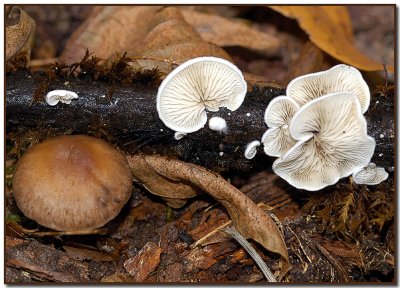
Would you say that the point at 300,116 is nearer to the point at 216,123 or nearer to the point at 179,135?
the point at 216,123

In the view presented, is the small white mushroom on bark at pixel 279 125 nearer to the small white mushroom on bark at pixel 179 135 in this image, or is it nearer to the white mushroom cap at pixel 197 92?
the white mushroom cap at pixel 197 92

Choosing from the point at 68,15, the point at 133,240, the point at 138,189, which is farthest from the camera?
the point at 68,15

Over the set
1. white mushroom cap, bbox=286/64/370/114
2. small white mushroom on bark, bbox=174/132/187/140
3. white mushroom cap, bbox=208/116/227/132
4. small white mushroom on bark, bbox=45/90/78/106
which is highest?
white mushroom cap, bbox=286/64/370/114

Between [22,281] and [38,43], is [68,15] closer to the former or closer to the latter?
[38,43]

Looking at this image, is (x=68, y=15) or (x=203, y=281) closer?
(x=203, y=281)

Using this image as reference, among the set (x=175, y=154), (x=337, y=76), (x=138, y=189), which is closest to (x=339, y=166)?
(x=337, y=76)

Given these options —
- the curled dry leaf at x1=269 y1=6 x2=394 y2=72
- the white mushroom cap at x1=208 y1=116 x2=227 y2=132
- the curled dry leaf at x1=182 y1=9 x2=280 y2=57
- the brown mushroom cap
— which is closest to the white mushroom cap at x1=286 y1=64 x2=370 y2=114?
the white mushroom cap at x1=208 y1=116 x2=227 y2=132

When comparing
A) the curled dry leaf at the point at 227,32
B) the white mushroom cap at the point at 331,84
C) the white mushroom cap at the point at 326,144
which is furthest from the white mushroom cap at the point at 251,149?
the curled dry leaf at the point at 227,32

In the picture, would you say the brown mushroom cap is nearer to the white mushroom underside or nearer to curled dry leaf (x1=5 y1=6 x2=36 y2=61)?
curled dry leaf (x1=5 y1=6 x2=36 y2=61)
